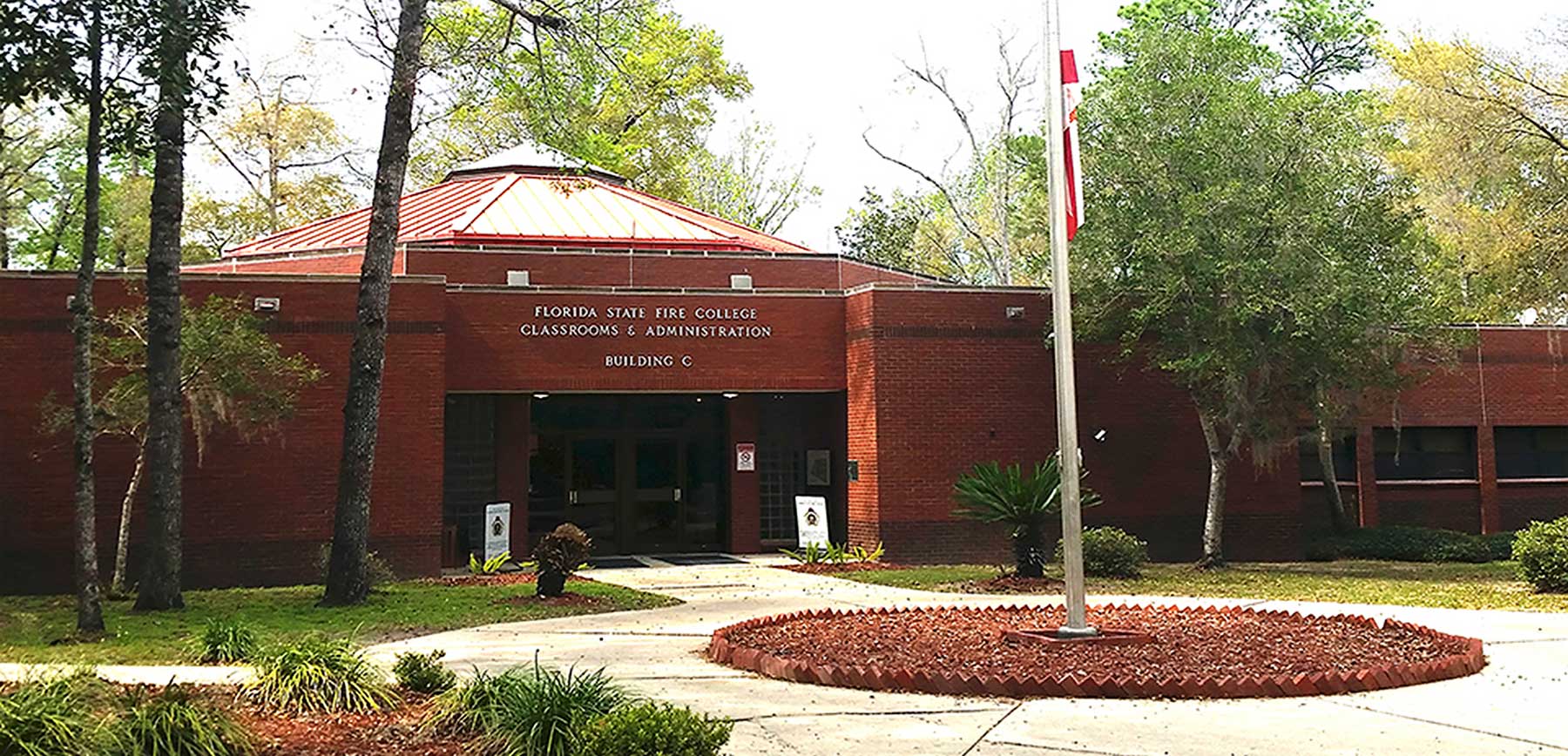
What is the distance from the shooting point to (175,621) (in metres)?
14.2

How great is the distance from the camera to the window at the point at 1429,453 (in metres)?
27.4

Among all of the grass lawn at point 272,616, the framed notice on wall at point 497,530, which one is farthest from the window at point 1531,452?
the framed notice on wall at point 497,530

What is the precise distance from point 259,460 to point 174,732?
44.7ft

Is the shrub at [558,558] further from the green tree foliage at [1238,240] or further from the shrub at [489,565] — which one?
the green tree foliage at [1238,240]

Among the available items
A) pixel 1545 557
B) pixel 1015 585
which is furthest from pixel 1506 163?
pixel 1015 585

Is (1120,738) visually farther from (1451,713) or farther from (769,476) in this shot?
(769,476)

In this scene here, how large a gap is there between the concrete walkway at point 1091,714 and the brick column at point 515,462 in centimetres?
1026

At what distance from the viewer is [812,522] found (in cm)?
2183

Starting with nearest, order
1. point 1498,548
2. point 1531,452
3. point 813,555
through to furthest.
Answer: point 813,555, point 1498,548, point 1531,452

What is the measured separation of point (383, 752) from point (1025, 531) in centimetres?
1212

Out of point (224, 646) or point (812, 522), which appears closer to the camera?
point (224, 646)

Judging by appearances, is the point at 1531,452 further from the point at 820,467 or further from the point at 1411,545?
the point at 820,467

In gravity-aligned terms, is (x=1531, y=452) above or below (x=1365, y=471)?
above

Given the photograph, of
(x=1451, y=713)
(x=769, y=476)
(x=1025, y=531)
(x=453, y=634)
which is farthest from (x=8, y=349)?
(x=1451, y=713)
